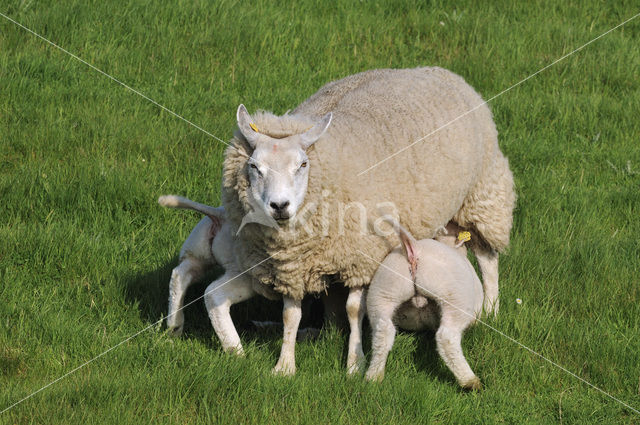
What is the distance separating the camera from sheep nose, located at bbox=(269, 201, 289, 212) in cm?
458

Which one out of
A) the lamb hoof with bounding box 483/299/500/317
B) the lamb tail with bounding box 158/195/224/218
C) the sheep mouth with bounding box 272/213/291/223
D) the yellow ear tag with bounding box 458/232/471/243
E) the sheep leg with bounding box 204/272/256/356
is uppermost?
the sheep mouth with bounding box 272/213/291/223

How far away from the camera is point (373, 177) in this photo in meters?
5.20

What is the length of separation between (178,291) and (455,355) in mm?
1577

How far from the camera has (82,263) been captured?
5797mm

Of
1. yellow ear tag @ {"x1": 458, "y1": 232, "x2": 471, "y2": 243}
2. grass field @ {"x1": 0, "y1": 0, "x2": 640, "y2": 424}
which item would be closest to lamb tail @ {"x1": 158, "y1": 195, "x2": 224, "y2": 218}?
grass field @ {"x1": 0, "y1": 0, "x2": 640, "y2": 424}

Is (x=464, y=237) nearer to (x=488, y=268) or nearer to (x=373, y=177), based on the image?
(x=488, y=268)

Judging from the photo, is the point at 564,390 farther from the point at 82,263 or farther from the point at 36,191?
the point at 36,191

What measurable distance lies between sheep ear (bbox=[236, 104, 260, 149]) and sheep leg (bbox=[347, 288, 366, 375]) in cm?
99

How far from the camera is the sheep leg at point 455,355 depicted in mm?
4820

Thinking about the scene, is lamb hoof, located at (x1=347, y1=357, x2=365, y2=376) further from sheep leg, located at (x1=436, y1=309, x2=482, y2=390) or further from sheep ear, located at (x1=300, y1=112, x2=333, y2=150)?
sheep ear, located at (x1=300, y1=112, x2=333, y2=150)

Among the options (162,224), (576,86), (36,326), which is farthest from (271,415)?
(576,86)

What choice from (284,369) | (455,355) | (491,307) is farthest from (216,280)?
(491,307)

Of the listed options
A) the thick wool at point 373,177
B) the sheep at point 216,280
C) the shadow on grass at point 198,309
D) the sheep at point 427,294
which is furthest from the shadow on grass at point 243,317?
the thick wool at point 373,177

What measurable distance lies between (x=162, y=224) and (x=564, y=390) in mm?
2836
